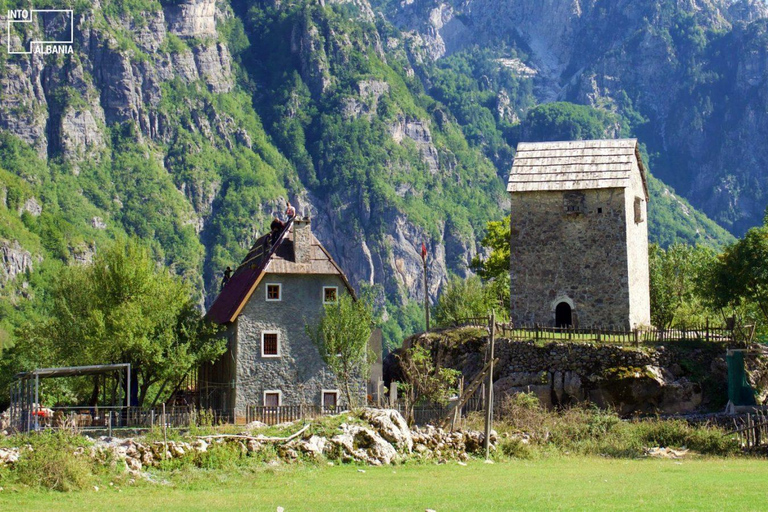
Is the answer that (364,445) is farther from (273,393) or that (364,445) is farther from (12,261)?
(12,261)

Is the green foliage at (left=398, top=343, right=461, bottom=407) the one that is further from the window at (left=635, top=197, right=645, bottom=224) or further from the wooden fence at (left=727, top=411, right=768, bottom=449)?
the window at (left=635, top=197, right=645, bottom=224)

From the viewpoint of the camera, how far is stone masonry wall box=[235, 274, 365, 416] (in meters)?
59.0

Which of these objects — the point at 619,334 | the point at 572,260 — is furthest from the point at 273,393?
the point at 619,334

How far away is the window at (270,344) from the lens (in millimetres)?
59406

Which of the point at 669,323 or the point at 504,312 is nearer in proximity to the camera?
the point at 669,323

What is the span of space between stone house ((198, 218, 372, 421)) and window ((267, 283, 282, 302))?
0.16ft

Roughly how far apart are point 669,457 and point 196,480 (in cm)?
1811

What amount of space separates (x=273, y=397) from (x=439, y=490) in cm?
2704

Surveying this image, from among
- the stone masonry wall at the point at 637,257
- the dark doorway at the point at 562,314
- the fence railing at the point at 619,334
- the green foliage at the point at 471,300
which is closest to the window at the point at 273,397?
the fence railing at the point at 619,334

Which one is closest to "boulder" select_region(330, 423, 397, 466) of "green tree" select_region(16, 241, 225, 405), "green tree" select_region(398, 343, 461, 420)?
"green tree" select_region(398, 343, 461, 420)

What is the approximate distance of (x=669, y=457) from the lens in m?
44.2

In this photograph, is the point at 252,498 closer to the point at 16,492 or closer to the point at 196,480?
the point at 196,480

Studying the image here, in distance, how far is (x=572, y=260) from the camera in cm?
6141

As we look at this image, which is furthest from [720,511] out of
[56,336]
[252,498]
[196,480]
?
[56,336]
